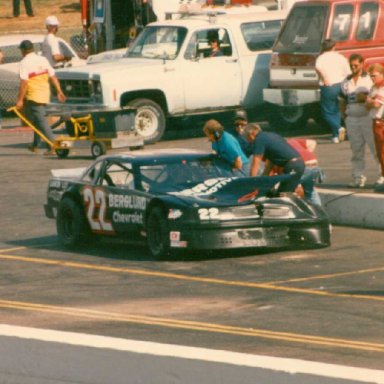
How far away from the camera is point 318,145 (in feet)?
83.4

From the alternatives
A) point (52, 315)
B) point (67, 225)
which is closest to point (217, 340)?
point (52, 315)

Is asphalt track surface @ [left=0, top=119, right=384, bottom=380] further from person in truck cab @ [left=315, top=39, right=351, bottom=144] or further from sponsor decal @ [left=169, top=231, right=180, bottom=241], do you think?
person in truck cab @ [left=315, top=39, right=351, bottom=144]

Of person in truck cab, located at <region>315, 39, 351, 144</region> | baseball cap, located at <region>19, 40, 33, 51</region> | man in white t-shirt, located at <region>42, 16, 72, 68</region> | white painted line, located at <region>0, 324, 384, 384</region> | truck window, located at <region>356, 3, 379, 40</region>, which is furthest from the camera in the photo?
man in white t-shirt, located at <region>42, 16, 72, 68</region>

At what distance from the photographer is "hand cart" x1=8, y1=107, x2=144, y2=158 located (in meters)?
25.0

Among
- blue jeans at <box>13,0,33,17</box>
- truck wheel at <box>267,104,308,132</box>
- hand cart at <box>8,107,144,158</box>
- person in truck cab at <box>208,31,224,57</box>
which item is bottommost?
blue jeans at <box>13,0,33,17</box>

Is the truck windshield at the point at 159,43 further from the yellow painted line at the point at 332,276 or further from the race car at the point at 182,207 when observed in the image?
the yellow painted line at the point at 332,276

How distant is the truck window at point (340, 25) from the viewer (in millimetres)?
26438

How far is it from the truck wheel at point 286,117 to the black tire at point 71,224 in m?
11.2

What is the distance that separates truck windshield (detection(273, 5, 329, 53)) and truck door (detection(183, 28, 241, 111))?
1.00 metres

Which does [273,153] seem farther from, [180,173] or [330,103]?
[330,103]

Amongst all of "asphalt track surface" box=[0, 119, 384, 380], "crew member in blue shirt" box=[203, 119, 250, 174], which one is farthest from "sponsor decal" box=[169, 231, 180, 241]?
"crew member in blue shirt" box=[203, 119, 250, 174]

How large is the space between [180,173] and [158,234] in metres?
0.91

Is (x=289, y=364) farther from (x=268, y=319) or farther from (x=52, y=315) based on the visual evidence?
(x=52, y=315)

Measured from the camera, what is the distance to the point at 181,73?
26.9 m
